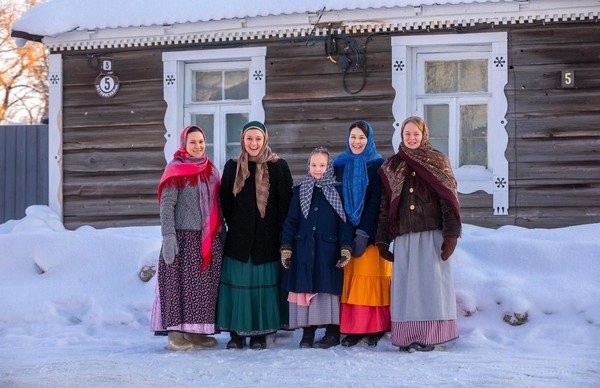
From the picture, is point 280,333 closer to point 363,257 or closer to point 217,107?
point 363,257

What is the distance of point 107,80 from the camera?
9.77m

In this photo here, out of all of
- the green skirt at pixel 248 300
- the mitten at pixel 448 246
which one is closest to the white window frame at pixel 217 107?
the green skirt at pixel 248 300

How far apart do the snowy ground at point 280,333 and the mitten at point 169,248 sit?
2.13ft

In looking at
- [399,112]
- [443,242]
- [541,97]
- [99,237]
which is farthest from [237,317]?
[541,97]

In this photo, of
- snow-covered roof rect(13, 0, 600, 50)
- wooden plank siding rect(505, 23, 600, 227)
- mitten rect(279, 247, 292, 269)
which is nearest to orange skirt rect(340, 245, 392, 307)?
mitten rect(279, 247, 292, 269)

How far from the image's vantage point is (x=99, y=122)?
32.4ft

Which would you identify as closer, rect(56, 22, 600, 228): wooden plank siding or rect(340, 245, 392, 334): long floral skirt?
rect(340, 245, 392, 334): long floral skirt

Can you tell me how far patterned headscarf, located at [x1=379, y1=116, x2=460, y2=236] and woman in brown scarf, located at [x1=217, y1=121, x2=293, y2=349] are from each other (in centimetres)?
78

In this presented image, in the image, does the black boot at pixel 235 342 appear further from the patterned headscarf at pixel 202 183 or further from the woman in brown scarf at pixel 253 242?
the patterned headscarf at pixel 202 183

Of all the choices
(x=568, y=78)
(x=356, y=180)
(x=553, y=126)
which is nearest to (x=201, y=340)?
(x=356, y=180)

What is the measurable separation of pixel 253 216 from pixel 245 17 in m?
3.24

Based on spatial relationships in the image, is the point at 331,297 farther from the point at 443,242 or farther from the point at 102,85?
the point at 102,85

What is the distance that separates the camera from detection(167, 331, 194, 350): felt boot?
639 centimetres

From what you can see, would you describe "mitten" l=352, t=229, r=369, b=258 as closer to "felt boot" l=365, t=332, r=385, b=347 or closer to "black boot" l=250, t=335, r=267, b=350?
"felt boot" l=365, t=332, r=385, b=347
